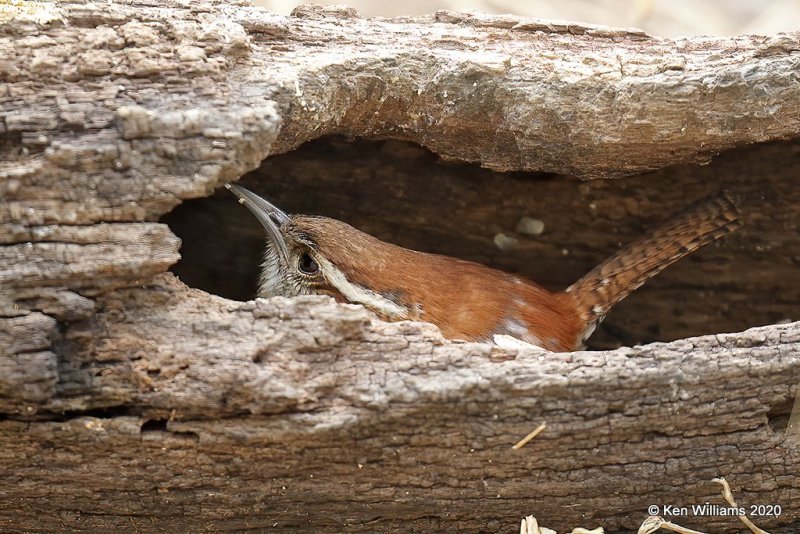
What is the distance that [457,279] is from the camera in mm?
3982

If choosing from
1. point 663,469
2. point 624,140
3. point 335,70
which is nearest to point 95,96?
point 335,70

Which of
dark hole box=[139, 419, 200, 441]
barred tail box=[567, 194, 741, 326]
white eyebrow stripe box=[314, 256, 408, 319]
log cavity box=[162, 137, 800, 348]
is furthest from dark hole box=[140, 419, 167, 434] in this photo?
barred tail box=[567, 194, 741, 326]

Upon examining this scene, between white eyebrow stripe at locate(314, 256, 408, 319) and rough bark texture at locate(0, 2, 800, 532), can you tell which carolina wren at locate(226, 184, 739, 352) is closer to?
white eyebrow stripe at locate(314, 256, 408, 319)

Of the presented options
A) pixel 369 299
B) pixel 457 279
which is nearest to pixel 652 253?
pixel 457 279

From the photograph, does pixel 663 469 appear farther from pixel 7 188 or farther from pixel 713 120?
pixel 7 188

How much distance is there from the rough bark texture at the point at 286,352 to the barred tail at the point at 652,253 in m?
0.56

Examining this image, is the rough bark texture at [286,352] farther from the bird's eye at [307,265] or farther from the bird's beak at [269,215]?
the bird's eye at [307,265]

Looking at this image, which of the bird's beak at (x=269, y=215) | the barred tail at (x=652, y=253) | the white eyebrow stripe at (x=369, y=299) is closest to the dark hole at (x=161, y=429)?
the white eyebrow stripe at (x=369, y=299)

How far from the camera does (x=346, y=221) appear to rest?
4.38 m

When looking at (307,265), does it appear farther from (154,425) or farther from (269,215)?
(154,425)

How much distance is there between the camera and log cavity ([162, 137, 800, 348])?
419cm

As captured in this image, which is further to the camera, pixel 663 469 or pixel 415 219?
pixel 415 219

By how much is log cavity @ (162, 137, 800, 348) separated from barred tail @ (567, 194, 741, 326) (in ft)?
0.59

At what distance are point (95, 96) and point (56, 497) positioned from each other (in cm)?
137
